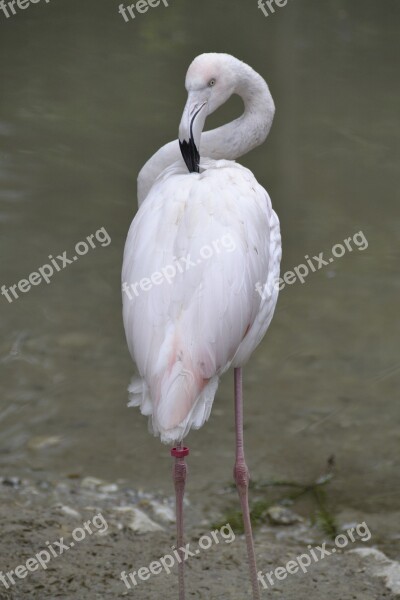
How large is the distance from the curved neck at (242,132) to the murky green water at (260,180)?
1604mm

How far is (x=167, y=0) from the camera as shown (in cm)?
1262

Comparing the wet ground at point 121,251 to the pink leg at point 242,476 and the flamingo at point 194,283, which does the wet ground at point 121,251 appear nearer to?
the pink leg at point 242,476

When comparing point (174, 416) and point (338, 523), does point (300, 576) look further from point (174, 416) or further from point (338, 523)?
point (174, 416)

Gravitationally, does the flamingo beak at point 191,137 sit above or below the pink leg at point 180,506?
above

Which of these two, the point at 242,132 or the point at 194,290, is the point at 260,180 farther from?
the point at 194,290

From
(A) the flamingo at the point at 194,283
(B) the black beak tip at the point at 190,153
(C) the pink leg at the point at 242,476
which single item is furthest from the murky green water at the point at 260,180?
(B) the black beak tip at the point at 190,153

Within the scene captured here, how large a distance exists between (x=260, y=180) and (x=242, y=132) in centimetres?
421

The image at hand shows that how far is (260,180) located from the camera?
8.57 meters

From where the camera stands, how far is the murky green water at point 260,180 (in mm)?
5391

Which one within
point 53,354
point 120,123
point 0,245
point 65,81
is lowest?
point 53,354

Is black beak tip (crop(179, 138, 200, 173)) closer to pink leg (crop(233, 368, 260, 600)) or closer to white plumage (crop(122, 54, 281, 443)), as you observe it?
white plumage (crop(122, 54, 281, 443))

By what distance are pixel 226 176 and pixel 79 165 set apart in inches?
197

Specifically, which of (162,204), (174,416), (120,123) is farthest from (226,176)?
(120,123)

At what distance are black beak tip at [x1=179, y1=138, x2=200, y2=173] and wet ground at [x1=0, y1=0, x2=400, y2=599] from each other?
163cm
